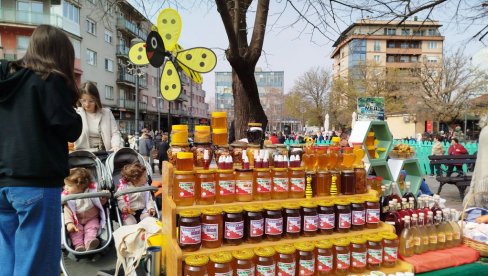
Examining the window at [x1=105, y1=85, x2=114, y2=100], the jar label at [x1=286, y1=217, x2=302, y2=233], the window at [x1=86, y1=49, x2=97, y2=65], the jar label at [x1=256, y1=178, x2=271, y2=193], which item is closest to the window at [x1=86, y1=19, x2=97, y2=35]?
the window at [x1=86, y1=49, x2=97, y2=65]

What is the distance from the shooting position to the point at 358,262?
9.57ft

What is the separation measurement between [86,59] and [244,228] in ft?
103

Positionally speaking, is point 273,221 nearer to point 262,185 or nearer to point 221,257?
point 262,185

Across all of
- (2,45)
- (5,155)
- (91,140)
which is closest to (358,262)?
(5,155)

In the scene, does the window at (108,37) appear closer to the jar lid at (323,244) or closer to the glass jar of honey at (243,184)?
the glass jar of honey at (243,184)

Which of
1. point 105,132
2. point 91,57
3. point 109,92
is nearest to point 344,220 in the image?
point 105,132

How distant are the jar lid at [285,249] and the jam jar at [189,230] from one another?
0.62 m

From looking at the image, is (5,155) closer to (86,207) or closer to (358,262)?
(86,207)

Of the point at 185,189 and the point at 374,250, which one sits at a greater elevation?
the point at 185,189

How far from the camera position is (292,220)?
108 inches

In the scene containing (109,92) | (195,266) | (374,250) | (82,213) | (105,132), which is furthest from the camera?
(109,92)

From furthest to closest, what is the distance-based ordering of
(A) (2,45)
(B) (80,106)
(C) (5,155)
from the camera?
(A) (2,45), (B) (80,106), (C) (5,155)

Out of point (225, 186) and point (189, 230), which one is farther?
point (225, 186)

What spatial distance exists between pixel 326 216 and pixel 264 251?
2.13 feet
